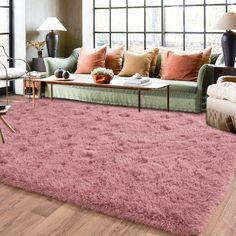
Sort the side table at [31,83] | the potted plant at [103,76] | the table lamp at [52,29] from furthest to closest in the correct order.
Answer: the table lamp at [52,29], the side table at [31,83], the potted plant at [103,76]

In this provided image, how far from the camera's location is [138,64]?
625cm

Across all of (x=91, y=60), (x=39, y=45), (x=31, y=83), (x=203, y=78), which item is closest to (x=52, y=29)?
(x=39, y=45)

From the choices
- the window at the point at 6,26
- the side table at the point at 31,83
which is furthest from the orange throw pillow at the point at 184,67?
the window at the point at 6,26

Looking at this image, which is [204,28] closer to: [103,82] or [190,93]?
[190,93]

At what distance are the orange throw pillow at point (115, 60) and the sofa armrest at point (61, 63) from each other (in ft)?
2.18

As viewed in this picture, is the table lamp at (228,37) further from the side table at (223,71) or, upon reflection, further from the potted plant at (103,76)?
the potted plant at (103,76)

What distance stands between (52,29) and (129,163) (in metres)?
4.23

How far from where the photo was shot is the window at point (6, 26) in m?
6.86

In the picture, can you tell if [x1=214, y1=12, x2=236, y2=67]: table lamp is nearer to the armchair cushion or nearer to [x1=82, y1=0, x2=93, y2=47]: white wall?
[x1=82, y1=0, x2=93, y2=47]: white wall

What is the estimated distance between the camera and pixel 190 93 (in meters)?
5.48

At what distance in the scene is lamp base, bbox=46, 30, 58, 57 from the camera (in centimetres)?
705

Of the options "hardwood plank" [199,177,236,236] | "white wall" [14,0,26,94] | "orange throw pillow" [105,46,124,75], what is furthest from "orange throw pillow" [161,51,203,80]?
"hardwood plank" [199,177,236,236]

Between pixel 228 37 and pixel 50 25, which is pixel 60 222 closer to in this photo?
pixel 228 37

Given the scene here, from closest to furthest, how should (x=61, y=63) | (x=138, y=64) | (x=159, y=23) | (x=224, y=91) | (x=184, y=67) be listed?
1. (x=224, y=91)
2. (x=184, y=67)
3. (x=138, y=64)
4. (x=61, y=63)
5. (x=159, y=23)
